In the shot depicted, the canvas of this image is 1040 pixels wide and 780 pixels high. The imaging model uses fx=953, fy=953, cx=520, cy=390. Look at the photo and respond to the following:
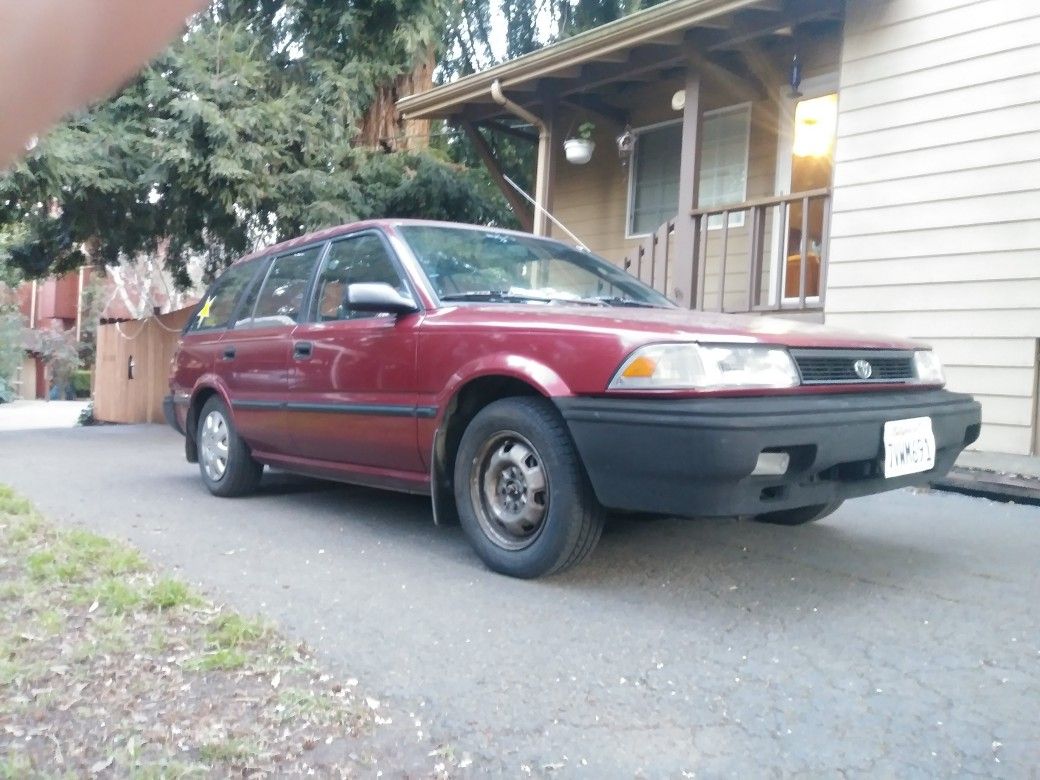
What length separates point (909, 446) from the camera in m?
3.70

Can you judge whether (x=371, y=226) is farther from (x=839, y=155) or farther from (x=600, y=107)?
(x=600, y=107)

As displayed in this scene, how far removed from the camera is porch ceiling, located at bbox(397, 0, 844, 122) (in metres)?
7.55

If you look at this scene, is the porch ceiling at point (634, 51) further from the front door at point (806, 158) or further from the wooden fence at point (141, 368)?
the wooden fence at point (141, 368)

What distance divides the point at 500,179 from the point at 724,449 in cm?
795

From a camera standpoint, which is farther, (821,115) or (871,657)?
(821,115)

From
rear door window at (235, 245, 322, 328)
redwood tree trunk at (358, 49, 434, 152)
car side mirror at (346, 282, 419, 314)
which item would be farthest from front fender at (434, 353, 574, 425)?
redwood tree trunk at (358, 49, 434, 152)

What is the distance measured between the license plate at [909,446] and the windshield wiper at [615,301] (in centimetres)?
133

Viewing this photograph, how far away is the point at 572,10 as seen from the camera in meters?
15.9

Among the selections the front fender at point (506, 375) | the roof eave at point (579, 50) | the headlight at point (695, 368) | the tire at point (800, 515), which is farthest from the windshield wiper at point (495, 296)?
the roof eave at point (579, 50)

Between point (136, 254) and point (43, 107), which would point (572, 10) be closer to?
point (136, 254)

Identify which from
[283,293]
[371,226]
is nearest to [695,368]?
[371,226]

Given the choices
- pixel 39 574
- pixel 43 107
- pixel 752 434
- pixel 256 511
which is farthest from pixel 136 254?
pixel 43 107

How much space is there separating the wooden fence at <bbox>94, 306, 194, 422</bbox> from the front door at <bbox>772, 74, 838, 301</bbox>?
27.8 ft

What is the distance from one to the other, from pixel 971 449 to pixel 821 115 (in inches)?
138
